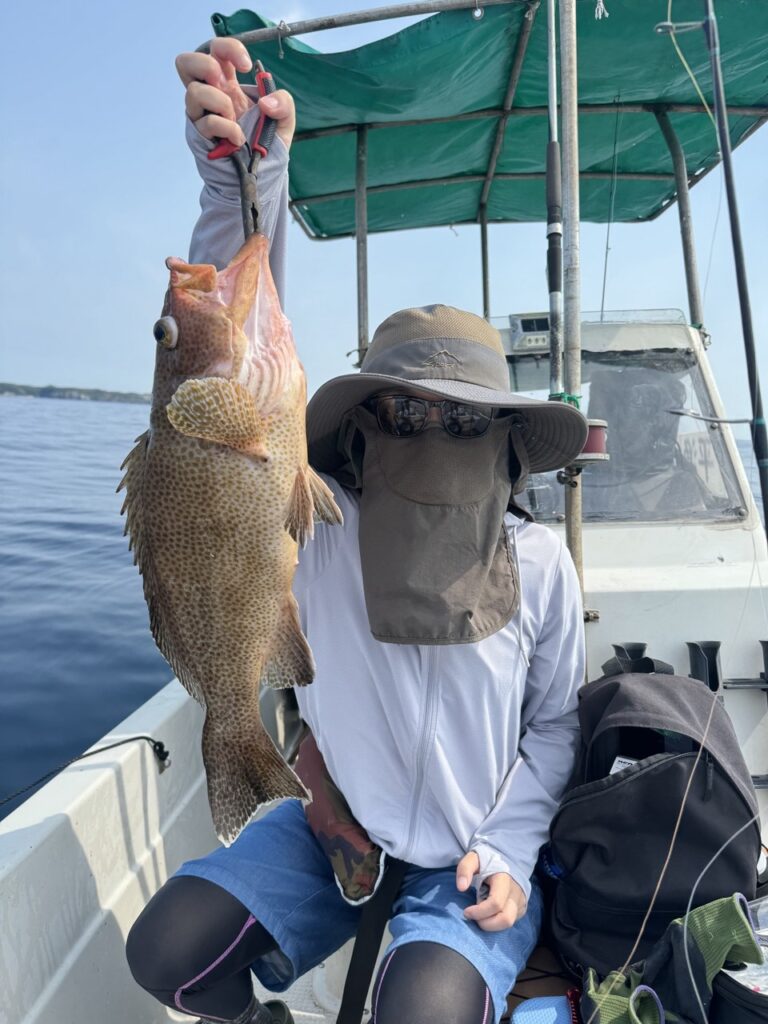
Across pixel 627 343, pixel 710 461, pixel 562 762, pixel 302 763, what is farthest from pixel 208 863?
pixel 627 343

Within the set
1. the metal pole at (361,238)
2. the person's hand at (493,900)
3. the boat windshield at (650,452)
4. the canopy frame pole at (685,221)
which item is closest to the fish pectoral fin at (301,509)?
the person's hand at (493,900)

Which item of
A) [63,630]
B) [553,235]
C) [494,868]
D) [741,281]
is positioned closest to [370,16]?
[553,235]

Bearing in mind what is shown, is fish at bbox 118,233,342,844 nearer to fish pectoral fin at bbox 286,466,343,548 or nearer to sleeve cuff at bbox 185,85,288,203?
fish pectoral fin at bbox 286,466,343,548

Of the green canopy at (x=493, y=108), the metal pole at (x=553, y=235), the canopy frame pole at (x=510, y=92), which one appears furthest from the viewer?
the green canopy at (x=493, y=108)

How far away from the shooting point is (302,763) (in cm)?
202

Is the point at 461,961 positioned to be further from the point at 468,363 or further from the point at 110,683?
the point at 110,683

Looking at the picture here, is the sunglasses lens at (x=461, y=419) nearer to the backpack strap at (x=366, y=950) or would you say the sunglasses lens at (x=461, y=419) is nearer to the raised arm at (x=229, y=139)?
the raised arm at (x=229, y=139)

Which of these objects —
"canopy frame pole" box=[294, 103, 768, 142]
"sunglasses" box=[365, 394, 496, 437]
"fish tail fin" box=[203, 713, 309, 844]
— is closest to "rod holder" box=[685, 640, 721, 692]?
"sunglasses" box=[365, 394, 496, 437]

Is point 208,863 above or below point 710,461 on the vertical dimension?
below

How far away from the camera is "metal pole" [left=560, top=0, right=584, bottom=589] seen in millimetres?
2746

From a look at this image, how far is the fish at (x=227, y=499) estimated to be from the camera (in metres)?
1.45

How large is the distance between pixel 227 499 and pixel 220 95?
85cm

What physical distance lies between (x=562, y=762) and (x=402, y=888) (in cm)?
54

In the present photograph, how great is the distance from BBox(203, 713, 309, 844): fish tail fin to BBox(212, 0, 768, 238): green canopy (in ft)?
11.0
